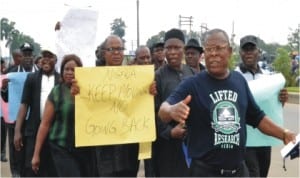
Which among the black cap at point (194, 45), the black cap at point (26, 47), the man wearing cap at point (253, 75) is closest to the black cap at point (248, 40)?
the man wearing cap at point (253, 75)

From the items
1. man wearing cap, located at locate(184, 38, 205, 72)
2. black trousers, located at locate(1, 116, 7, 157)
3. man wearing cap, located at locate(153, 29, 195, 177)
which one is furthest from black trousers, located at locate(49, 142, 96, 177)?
black trousers, located at locate(1, 116, 7, 157)

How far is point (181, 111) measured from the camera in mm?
2898

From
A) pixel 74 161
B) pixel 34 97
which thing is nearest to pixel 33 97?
pixel 34 97

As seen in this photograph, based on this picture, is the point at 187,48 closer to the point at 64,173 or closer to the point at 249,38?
the point at 249,38

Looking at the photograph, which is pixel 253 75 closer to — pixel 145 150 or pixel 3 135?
pixel 145 150

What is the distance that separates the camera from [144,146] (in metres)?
4.53

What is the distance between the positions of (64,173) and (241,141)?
6.04ft

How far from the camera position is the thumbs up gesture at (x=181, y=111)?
288 cm

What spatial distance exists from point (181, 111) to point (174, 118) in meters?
0.08

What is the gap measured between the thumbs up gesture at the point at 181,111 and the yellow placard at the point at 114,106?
1.48m

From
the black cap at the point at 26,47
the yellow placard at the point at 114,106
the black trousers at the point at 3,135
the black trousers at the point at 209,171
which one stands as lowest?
the black trousers at the point at 3,135

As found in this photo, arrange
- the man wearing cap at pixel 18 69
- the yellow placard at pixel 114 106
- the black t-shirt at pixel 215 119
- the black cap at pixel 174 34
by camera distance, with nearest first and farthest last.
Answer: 1. the black t-shirt at pixel 215 119
2. the yellow placard at pixel 114 106
3. the black cap at pixel 174 34
4. the man wearing cap at pixel 18 69

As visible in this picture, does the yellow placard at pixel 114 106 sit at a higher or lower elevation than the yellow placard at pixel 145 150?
higher

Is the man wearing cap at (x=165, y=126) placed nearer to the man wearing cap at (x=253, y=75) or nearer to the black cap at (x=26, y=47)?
the man wearing cap at (x=253, y=75)
